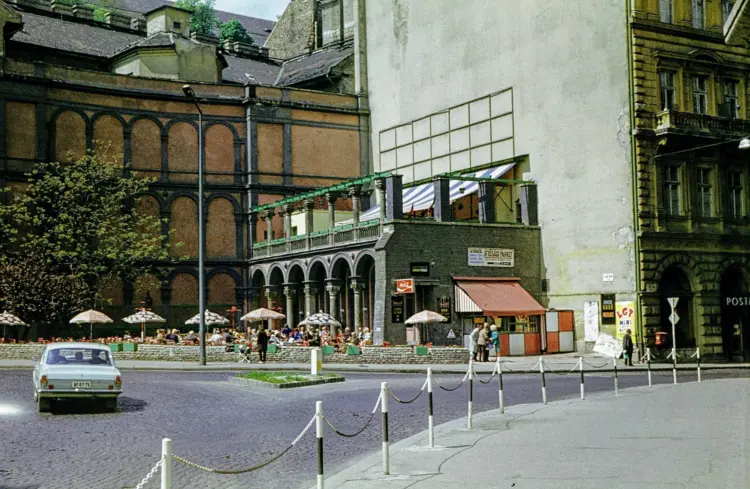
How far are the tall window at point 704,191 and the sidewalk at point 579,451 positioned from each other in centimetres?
2640

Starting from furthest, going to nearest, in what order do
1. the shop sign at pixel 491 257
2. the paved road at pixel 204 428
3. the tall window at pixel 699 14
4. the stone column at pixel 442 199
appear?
the shop sign at pixel 491 257, the stone column at pixel 442 199, the tall window at pixel 699 14, the paved road at pixel 204 428

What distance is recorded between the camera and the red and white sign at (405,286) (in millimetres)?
44312

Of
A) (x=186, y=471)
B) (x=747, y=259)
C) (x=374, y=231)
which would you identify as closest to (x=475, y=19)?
(x=374, y=231)

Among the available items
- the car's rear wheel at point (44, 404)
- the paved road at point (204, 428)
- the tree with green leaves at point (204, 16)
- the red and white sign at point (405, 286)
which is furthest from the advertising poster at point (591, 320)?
the tree with green leaves at point (204, 16)

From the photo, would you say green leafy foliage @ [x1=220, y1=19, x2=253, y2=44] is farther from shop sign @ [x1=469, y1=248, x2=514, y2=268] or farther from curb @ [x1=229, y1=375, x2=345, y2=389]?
curb @ [x1=229, y1=375, x2=345, y2=389]

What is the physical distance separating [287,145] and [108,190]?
1103 cm

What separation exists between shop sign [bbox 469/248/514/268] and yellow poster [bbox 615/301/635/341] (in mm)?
6250

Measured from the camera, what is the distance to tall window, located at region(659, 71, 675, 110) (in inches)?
1754

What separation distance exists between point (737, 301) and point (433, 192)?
50.5ft

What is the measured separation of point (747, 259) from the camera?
46719 millimetres

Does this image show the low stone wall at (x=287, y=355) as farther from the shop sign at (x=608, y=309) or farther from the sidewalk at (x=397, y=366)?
the shop sign at (x=608, y=309)

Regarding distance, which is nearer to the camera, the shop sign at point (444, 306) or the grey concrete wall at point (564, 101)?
the grey concrete wall at point (564, 101)

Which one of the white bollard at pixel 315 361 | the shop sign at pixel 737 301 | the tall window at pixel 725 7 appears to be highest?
the tall window at pixel 725 7

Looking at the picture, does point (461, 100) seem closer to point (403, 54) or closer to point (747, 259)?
point (403, 54)
